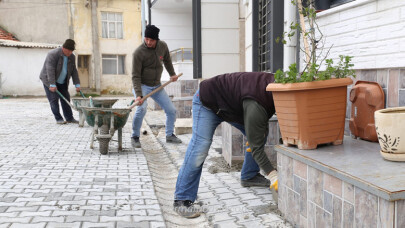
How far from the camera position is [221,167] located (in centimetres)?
511

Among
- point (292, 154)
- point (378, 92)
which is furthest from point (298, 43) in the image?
point (292, 154)

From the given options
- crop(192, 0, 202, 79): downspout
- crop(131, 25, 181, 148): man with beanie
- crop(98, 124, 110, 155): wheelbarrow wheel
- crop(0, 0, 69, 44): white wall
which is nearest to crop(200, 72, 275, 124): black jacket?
crop(98, 124, 110, 155): wheelbarrow wheel

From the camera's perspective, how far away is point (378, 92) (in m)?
3.22

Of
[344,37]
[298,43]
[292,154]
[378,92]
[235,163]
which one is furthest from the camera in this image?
[235,163]

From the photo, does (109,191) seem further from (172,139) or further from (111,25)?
(111,25)

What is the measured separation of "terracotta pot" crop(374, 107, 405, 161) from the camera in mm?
2451

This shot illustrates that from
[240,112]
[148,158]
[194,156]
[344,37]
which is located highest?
[344,37]

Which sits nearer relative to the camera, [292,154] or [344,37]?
[292,154]

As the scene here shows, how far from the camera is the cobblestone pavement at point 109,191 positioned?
3256 mm

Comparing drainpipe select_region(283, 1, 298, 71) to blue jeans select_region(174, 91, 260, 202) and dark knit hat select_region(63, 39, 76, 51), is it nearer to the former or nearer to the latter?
blue jeans select_region(174, 91, 260, 202)

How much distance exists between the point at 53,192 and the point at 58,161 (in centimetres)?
160

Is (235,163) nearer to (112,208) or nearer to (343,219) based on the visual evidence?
(112,208)

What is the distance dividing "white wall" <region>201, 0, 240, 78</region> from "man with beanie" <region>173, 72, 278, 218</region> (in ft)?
19.3

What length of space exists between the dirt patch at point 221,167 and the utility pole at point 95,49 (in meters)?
22.8
